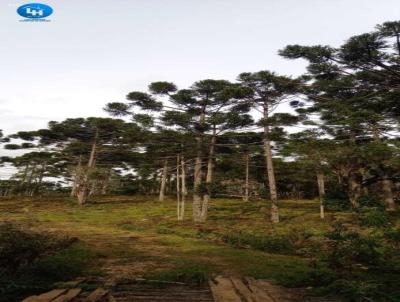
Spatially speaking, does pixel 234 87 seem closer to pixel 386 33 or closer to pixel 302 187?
pixel 386 33

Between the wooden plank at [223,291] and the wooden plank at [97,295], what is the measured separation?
6.07ft

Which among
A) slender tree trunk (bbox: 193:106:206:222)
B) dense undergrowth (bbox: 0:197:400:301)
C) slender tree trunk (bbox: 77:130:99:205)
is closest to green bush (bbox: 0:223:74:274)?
dense undergrowth (bbox: 0:197:400:301)

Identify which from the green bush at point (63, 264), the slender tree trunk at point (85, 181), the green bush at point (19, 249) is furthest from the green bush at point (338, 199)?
the slender tree trunk at point (85, 181)

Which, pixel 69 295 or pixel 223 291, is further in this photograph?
pixel 223 291

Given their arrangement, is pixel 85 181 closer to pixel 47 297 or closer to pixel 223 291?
pixel 47 297

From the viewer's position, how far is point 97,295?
5.33 m

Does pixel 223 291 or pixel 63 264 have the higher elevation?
pixel 223 291

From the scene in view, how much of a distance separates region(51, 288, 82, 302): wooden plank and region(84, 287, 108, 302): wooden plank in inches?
10.1

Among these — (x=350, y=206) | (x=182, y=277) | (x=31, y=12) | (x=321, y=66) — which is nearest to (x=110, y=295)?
(x=182, y=277)

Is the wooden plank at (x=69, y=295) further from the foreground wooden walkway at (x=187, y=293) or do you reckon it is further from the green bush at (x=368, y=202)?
the green bush at (x=368, y=202)

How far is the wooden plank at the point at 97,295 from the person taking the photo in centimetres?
505

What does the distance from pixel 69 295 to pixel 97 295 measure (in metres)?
0.43

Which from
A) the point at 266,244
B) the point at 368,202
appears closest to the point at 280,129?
the point at 266,244

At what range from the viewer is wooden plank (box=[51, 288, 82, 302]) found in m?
4.95
